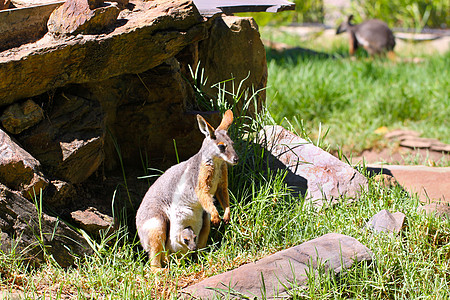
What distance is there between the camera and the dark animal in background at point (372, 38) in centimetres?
1122

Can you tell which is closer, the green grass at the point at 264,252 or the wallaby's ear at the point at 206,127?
the green grass at the point at 264,252

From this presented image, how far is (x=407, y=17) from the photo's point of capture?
14.0 meters

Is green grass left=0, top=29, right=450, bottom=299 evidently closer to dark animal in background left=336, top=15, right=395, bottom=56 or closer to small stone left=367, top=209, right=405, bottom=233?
small stone left=367, top=209, right=405, bottom=233

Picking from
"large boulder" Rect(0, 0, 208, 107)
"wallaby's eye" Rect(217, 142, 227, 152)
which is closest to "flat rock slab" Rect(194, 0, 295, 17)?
"large boulder" Rect(0, 0, 208, 107)

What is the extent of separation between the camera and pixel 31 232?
3.76 meters

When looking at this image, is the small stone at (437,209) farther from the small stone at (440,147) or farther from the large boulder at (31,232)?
the small stone at (440,147)

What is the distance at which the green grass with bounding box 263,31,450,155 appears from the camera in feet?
25.6

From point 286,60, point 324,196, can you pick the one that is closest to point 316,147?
point 324,196

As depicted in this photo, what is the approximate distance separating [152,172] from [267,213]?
1189 millimetres

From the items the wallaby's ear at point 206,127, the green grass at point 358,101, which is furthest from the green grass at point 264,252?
the green grass at point 358,101

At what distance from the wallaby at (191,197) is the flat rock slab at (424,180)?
1.99 m

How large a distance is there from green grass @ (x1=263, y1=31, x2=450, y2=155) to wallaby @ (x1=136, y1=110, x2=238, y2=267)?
3.64 meters

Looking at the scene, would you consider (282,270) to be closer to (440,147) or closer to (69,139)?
(69,139)

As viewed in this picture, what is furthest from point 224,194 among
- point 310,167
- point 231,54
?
point 231,54
